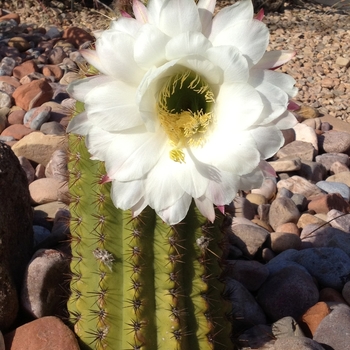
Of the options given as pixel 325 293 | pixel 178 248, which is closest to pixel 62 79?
pixel 325 293

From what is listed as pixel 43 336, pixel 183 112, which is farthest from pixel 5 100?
pixel 183 112

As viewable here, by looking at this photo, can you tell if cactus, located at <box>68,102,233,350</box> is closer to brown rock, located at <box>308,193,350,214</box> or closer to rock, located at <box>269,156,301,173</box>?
brown rock, located at <box>308,193,350,214</box>

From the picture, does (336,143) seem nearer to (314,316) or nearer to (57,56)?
(314,316)

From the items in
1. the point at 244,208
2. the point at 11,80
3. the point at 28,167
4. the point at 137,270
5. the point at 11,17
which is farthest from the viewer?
the point at 11,17

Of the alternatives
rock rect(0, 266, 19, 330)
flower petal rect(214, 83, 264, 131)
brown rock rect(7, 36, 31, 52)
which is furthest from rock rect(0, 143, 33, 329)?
brown rock rect(7, 36, 31, 52)

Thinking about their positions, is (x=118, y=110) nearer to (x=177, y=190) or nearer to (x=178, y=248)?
(x=177, y=190)

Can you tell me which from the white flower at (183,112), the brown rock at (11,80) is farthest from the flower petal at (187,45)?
the brown rock at (11,80)

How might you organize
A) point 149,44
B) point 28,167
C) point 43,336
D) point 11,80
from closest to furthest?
point 149,44
point 43,336
point 28,167
point 11,80
